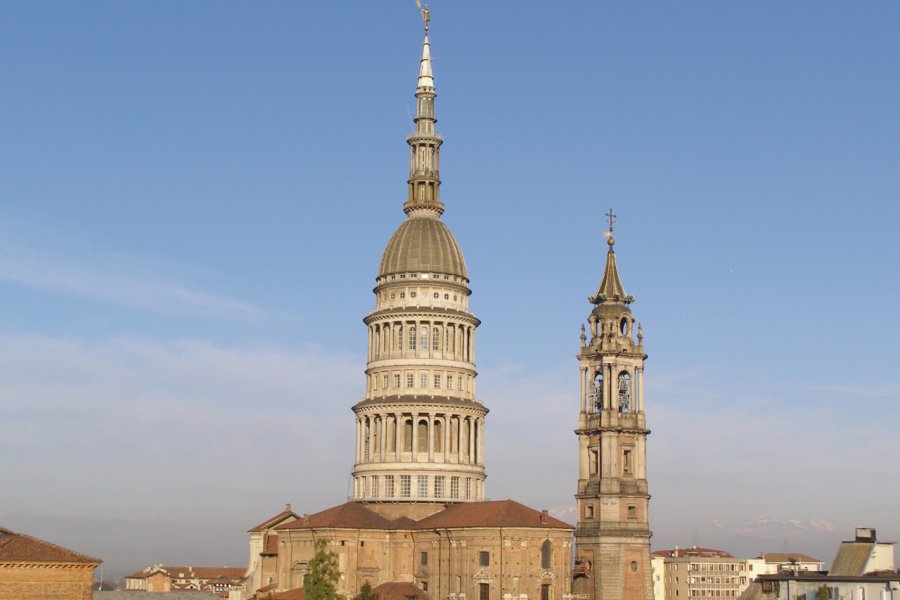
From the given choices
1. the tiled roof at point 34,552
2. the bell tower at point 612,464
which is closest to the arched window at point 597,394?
the bell tower at point 612,464

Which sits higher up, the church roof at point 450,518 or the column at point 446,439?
the column at point 446,439

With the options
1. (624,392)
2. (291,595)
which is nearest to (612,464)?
(624,392)

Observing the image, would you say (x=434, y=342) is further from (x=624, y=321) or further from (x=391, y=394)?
(x=624, y=321)

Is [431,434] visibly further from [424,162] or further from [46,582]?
[46,582]

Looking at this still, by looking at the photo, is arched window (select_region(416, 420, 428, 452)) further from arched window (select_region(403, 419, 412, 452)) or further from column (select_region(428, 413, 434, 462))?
column (select_region(428, 413, 434, 462))

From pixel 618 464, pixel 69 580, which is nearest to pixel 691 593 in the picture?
pixel 618 464

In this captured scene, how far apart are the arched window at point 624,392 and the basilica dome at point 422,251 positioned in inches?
738

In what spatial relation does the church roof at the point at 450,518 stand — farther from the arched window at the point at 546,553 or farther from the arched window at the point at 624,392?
the arched window at the point at 624,392

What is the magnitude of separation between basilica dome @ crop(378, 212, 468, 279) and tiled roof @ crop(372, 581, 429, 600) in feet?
99.4

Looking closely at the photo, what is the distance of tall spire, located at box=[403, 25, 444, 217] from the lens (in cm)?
13012

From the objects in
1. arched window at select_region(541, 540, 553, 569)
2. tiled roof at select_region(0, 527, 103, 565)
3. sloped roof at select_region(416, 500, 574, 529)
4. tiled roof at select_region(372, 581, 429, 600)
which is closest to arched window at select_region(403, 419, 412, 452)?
sloped roof at select_region(416, 500, 574, 529)

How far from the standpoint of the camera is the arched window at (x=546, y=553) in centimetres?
10888

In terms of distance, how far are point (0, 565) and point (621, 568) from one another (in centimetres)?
5234

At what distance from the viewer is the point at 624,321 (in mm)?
122250
